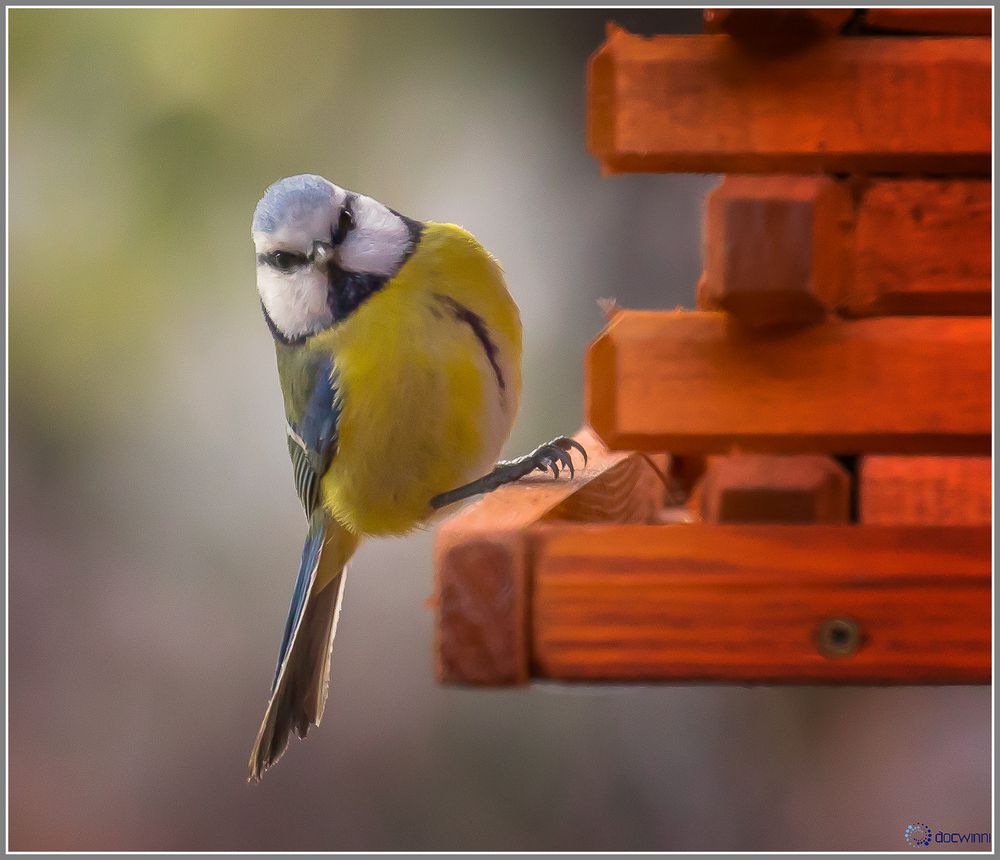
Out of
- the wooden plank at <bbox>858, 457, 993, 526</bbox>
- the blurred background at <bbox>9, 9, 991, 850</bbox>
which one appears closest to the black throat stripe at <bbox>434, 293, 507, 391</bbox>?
the wooden plank at <bbox>858, 457, 993, 526</bbox>

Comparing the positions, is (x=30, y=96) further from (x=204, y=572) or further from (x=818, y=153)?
(x=818, y=153)

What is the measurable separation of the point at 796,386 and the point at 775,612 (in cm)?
16

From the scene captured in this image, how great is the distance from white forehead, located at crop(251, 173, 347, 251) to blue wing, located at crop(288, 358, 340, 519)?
17 centimetres

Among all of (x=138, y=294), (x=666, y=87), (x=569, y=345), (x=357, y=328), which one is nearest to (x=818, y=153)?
(x=666, y=87)

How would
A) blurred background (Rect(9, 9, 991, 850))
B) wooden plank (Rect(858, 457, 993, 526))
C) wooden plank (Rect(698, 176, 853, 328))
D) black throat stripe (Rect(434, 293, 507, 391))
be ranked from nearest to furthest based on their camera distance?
wooden plank (Rect(698, 176, 853, 328)) → wooden plank (Rect(858, 457, 993, 526)) → black throat stripe (Rect(434, 293, 507, 391)) → blurred background (Rect(9, 9, 991, 850))

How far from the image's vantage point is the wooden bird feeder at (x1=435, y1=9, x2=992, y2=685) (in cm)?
89

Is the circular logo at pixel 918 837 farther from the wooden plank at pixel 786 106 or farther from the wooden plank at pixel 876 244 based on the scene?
the wooden plank at pixel 786 106

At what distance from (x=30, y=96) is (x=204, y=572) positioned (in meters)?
1.05

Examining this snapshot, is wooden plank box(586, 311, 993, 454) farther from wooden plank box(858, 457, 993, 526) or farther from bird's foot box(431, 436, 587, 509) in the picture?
bird's foot box(431, 436, 587, 509)

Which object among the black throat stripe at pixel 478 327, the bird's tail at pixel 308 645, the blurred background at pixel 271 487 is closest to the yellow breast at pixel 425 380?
the black throat stripe at pixel 478 327

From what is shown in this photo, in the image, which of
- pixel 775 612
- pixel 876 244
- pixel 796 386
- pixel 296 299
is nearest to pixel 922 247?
pixel 876 244

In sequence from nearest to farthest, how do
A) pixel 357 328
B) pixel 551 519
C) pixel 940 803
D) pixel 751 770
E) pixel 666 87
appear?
pixel 666 87 → pixel 551 519 → pixel 357 328 → pixel 940 803 → pixel 751 770

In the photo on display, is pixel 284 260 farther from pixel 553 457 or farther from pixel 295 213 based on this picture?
pixel 553 457

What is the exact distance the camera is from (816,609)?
912 millimetres
